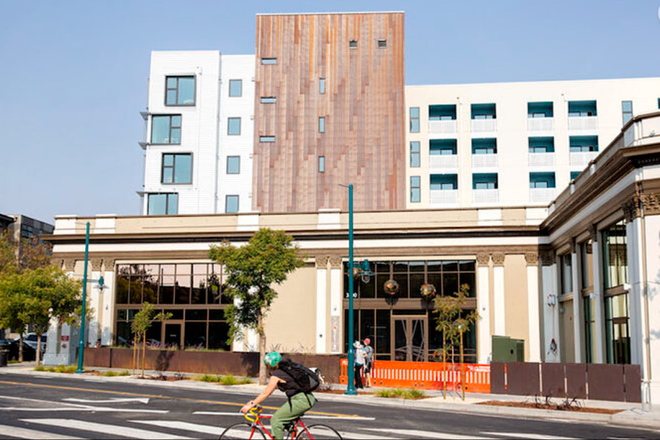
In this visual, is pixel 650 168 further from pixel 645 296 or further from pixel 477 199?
pixel 477 199

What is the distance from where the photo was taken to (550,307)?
35531mm

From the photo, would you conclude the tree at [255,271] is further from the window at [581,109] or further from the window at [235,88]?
the window at [581,109]

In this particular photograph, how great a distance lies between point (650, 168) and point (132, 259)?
92.9 ft

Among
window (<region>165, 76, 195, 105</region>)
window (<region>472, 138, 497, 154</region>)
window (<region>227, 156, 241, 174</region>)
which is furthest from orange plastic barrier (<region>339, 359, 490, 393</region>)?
window (<region>165, 76, 195, 105</region>)

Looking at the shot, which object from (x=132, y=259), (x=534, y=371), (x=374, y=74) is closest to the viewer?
(x=534, y=371)

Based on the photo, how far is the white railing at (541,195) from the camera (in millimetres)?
50156

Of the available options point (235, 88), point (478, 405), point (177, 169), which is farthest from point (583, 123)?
point (478, 405)

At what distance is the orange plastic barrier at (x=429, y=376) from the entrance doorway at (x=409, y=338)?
919 cm

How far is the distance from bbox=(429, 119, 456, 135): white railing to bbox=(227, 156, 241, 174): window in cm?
1452

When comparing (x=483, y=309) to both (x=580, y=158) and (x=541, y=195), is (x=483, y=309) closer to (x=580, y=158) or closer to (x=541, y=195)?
(x=541, y=195)

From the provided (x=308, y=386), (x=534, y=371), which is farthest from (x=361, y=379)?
(x=308, y=386)

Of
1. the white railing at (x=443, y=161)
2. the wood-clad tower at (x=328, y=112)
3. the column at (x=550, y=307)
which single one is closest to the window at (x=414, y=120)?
the white railing at (x=443, y=161)

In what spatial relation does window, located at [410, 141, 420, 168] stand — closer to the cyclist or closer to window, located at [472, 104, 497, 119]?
window, located at [472, 104, 497, 119]

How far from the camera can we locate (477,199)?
5069 cm
